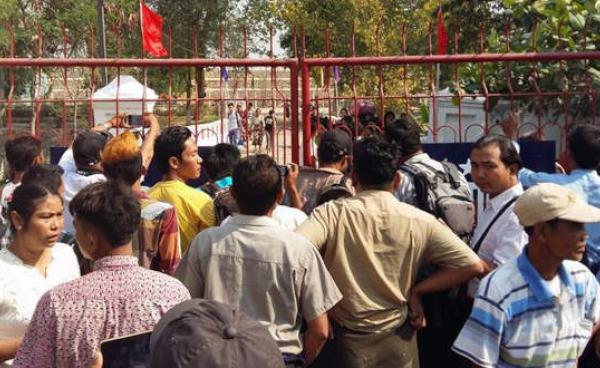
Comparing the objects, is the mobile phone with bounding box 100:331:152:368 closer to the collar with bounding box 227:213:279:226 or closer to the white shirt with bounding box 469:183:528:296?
the collar with bounding box 227:213:279:226

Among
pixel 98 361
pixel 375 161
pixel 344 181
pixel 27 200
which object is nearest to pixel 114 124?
pixel 344 181

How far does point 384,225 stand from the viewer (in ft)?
11.4

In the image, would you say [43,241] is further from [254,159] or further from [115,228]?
[254,159]

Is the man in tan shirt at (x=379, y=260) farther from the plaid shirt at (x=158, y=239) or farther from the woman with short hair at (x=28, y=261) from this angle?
the woman with short hair at (x=28, y=261)

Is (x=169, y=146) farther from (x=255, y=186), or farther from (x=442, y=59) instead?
(x=442, y=59)

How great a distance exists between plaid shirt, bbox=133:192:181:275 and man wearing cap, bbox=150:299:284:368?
1.94 metres

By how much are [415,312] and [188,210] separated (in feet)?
3.96

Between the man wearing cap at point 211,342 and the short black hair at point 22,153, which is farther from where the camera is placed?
the short black hair at point 22,153

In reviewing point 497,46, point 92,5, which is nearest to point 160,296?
point 497,46

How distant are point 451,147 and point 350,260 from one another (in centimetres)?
185

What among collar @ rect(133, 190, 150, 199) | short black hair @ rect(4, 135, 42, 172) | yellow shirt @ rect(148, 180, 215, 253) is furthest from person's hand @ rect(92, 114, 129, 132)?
collar @ rect(133, 190, 150, 199)

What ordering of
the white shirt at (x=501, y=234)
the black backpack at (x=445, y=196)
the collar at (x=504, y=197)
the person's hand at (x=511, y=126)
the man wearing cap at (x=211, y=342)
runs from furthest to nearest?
the person's hand at (x=511, y=126), the black backpack at (x=445, y=196), the collar at (x=504, y=197), the white shirt at (x=501, y=234), the man wearing cap at (x=211, y=342)

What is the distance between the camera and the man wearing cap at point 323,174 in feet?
13.9

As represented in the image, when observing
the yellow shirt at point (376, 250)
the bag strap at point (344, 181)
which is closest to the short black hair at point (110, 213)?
the yellow shirt at point (376, 250)
